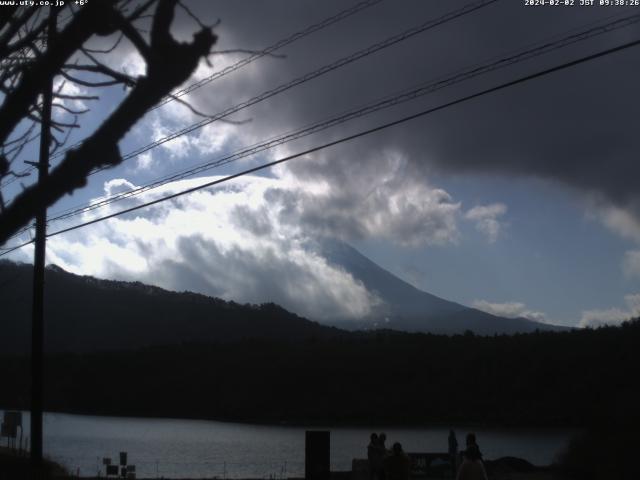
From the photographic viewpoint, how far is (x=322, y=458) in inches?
564

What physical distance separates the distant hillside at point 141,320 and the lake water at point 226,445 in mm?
46992

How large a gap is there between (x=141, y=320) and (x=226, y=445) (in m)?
99.4

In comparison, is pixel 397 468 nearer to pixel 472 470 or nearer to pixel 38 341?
pixel 472 470

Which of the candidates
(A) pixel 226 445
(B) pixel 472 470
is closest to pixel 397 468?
(B) pixel 472 470

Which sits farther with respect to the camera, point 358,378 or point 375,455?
point 358,378

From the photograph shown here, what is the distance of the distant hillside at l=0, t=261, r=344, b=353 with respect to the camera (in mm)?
149000

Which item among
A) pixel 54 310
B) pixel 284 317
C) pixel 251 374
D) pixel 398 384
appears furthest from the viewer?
pixel 284 317

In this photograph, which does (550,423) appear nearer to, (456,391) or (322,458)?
(456,391)

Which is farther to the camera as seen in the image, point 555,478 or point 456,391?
point 456,391

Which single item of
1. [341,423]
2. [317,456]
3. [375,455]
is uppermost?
[317,456]

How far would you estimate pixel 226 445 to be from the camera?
67.0 meters

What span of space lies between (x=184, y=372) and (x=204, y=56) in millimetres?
117379

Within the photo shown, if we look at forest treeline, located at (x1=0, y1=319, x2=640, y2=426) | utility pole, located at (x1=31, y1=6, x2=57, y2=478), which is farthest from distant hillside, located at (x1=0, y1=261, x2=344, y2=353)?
utility pole, located at (x1=31, y1=6, x2=57, y2=478)

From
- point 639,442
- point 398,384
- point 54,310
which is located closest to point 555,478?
point 639,442
